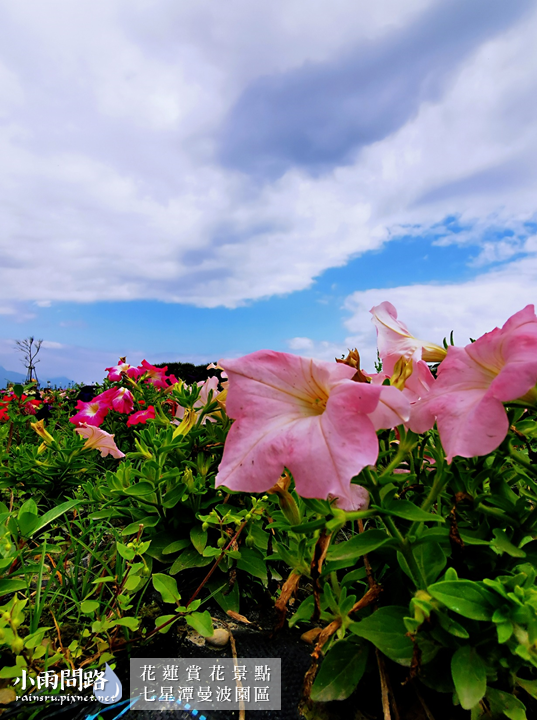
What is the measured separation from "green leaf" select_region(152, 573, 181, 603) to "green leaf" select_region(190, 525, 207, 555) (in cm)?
19

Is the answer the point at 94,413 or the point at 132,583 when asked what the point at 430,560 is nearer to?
the point at 132,583

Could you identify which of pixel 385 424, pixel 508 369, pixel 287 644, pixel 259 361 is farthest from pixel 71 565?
pixel 508 369

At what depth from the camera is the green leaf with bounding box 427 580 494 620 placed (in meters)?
0.81

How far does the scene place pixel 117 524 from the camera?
2.37m

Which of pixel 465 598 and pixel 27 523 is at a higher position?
pixel 27 523

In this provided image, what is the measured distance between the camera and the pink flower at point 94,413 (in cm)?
361

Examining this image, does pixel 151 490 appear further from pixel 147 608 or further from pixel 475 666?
pixel 475 666

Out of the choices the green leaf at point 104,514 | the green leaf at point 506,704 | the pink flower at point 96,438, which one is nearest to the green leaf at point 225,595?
the green leaf at point 104,514

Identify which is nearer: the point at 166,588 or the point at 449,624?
the point at 449,624

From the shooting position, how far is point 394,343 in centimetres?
104

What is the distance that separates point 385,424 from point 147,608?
1297mm

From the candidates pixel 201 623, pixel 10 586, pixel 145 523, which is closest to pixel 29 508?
pixel 10 586

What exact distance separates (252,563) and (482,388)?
1.03 metres

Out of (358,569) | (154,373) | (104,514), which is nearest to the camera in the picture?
(358,569)
